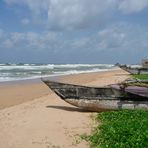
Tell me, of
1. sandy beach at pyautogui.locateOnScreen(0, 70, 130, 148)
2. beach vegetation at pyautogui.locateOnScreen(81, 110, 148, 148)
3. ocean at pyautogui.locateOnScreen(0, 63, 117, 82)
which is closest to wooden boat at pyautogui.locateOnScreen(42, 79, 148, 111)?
sandy beach at pyautogui.locateOnScreen(0, 70, 130, 148)

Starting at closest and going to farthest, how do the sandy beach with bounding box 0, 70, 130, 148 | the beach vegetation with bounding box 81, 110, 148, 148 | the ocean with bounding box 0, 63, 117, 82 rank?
the beach vegetation with bounding box 81, 110, 148, 148
the sandy beach with bounding box 0, 70, 130, 148
the ocean with bounding box 0, 63, 117, 82

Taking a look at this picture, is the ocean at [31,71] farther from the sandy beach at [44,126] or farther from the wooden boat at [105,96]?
the wooden boat at [105,96]

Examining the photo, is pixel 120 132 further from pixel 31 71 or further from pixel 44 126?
pixel 31 71

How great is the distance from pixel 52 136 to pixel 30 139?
56 cm

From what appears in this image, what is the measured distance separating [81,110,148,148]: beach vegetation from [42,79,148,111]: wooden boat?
99cm

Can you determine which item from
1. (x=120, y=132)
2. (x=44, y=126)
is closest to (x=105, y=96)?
(x=44, y=126)

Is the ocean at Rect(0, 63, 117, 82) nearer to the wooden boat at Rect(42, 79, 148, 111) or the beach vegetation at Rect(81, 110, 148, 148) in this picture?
the wooden boat at Rect(42, 79, 148, 111)

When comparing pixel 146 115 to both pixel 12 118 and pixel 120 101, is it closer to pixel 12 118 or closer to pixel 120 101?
pixel 120 101

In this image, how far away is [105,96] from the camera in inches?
491

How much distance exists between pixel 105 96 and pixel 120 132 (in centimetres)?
377

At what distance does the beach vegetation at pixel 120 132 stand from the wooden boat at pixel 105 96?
0.99 metres

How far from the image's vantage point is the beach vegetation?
7.98 m

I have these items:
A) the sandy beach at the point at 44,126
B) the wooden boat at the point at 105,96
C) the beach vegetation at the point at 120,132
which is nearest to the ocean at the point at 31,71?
the sandy beach at the point at 44,126

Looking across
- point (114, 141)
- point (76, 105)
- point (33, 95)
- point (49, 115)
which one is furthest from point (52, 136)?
point (33, 95)
